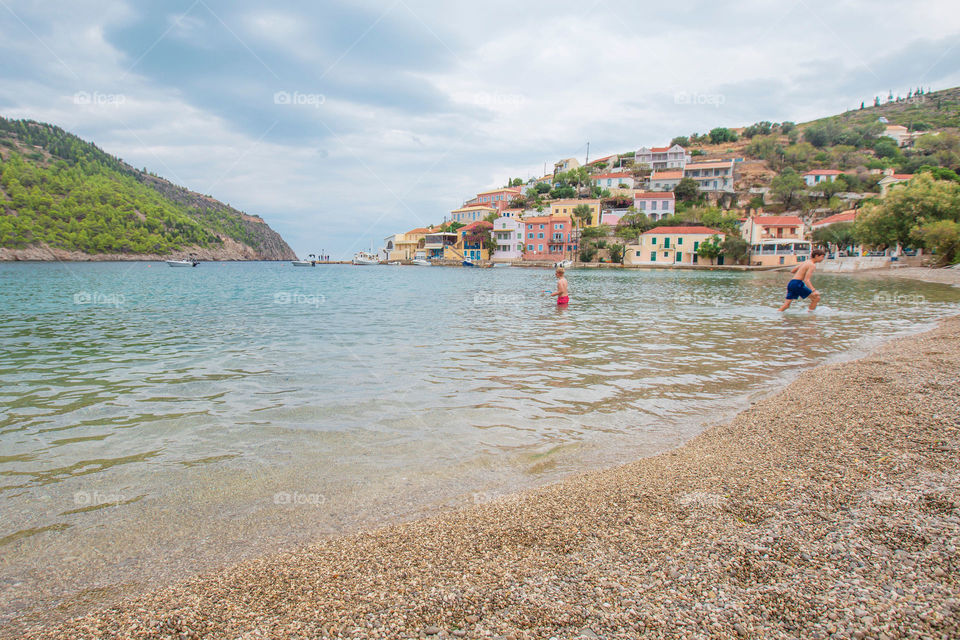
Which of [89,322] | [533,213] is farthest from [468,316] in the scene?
[533,213]

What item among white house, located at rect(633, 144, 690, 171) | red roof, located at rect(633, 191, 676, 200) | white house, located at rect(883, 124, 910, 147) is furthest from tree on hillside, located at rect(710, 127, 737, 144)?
red roof, located at rect(633, 191, 676, 200)

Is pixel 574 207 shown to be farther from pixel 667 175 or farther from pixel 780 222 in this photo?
pixel 780 222

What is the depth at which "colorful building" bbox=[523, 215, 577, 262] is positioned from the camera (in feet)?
319

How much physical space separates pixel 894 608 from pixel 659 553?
108cm

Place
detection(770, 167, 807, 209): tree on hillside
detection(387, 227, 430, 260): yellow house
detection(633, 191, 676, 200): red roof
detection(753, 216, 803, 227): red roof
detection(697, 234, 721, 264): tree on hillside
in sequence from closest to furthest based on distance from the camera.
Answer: detection(753, 216, 803, 227): red roof, detection(697, 234, 721, 264): tree on hillside, detection(770, 167, 807, 209): tree on hillside, detection(633, 191, 676, 200): red roof, detection(387, 227, 430, 260): yellow house

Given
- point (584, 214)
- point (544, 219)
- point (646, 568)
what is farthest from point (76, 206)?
point (646, 568)

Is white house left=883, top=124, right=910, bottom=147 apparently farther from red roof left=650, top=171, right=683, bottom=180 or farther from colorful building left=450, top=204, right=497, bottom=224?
colorful building left=450, top=204, right=497, bottom=224

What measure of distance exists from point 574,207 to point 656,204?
1686cm

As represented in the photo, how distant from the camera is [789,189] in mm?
94375

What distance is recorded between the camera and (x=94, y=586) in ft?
10.3

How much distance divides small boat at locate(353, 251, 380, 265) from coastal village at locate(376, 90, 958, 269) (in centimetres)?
1668

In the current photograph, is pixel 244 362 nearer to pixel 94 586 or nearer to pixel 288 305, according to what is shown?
pixel 94 586

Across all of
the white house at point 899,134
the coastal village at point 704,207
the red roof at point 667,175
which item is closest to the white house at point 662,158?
the coastal village at point 704,207

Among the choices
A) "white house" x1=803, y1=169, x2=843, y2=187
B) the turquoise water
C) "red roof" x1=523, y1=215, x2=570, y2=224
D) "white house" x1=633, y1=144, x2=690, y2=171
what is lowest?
the turquoise water
